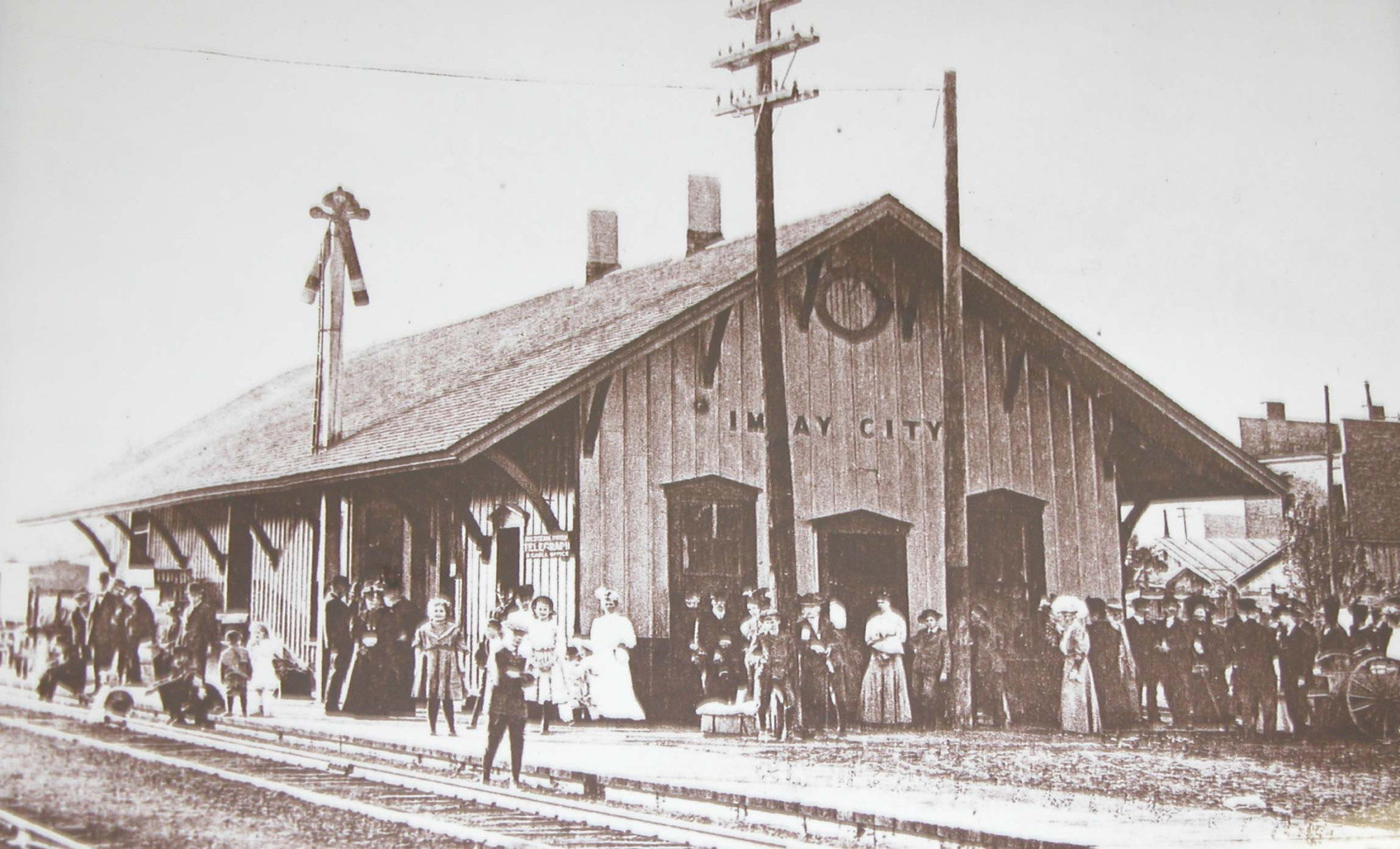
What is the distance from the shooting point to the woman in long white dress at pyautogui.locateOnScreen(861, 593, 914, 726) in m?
11.9

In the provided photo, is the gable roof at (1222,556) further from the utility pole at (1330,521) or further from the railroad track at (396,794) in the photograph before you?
the railroad track at (396,794)

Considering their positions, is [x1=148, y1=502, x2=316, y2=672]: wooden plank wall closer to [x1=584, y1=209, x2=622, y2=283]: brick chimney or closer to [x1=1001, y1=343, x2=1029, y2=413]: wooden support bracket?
[x1=584, y1=209, x2=622, y2=283]: brick chimney

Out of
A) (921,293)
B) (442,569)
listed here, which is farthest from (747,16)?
(442,569)

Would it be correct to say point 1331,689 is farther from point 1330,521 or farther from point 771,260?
point 771,260

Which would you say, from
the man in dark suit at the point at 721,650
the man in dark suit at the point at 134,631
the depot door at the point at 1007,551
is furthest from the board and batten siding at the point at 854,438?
the man in dark suit at the point at 134,631

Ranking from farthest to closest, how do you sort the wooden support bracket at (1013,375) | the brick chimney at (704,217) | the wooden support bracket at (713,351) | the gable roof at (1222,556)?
the brick chimney at (704,217) → the gable roof at (1222,556) → the wooden support bracket at (1013,375) → the wooden support bracket at (713,351)

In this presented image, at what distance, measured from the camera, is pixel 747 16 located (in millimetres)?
10383

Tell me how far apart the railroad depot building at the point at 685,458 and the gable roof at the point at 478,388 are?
0.13 ft

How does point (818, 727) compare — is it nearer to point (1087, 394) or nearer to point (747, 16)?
point (1087, 394)

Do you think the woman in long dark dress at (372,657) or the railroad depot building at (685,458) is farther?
the railroad depot building at (685,458)

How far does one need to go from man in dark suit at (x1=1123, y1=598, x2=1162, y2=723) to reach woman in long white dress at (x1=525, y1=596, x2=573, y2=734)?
4.96 m

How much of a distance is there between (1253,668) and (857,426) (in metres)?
3.90

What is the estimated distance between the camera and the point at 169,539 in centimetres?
1288

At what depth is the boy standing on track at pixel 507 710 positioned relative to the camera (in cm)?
823
